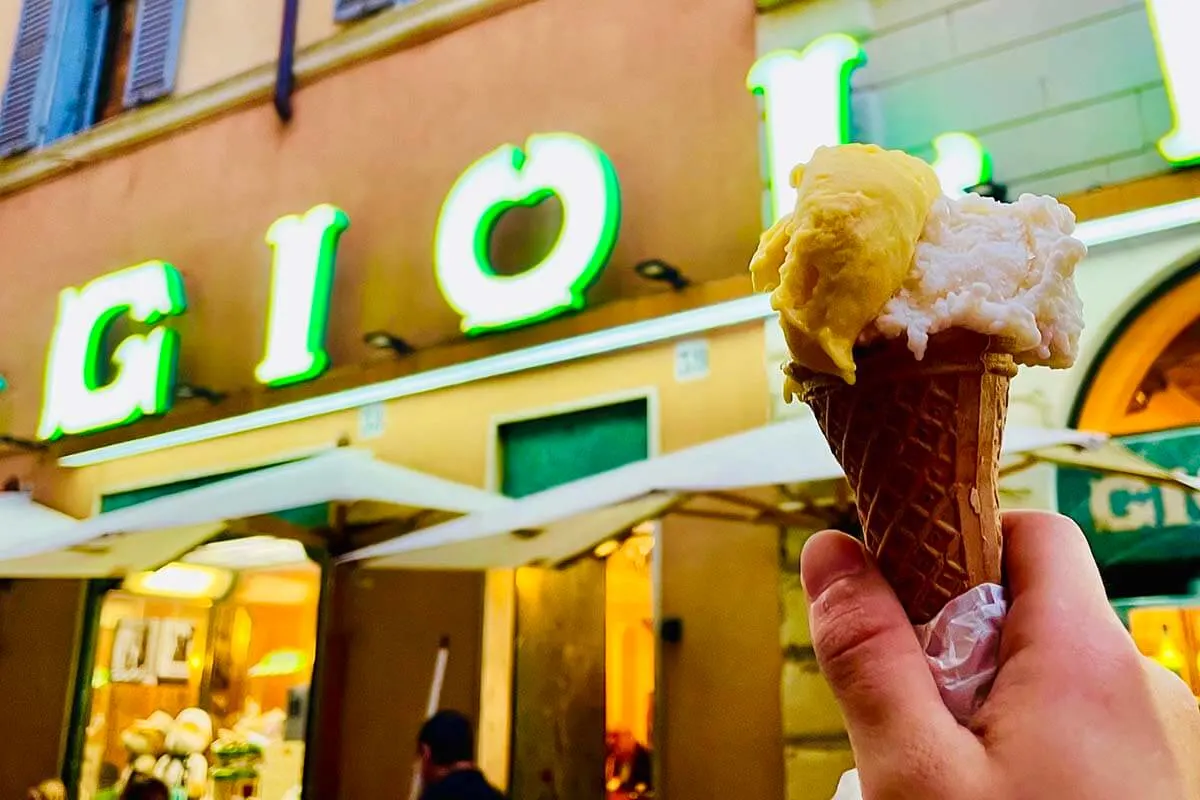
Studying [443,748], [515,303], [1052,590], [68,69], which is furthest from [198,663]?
[1052,590]

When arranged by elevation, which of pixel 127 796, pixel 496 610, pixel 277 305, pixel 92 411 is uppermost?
pixel 277 305

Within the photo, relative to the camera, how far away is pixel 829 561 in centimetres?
142

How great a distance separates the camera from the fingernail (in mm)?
1406

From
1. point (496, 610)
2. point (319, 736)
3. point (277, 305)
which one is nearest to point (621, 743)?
point (496, 610)

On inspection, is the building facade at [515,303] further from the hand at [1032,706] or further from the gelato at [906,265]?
the hand at [1032,706]

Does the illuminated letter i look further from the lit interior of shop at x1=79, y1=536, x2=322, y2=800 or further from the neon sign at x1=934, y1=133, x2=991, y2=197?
the neon sign at x1=934, y1=133, x2=991, y2=197

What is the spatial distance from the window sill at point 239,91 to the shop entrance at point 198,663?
145 inches

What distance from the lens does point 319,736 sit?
20.6 feet

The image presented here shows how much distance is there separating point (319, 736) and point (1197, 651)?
5014mm

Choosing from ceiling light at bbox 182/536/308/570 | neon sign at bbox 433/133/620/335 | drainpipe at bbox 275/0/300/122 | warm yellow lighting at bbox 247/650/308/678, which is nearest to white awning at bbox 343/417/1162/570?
neon sign at bbox 433/133/620/335

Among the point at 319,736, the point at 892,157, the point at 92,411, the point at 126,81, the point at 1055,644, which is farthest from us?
the point at 126,81

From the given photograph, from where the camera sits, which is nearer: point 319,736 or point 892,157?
point 892,157

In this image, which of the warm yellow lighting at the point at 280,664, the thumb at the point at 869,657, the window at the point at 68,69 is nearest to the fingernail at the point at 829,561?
the thumb at the point at 869,657

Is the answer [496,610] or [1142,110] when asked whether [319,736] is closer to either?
[496,610]
